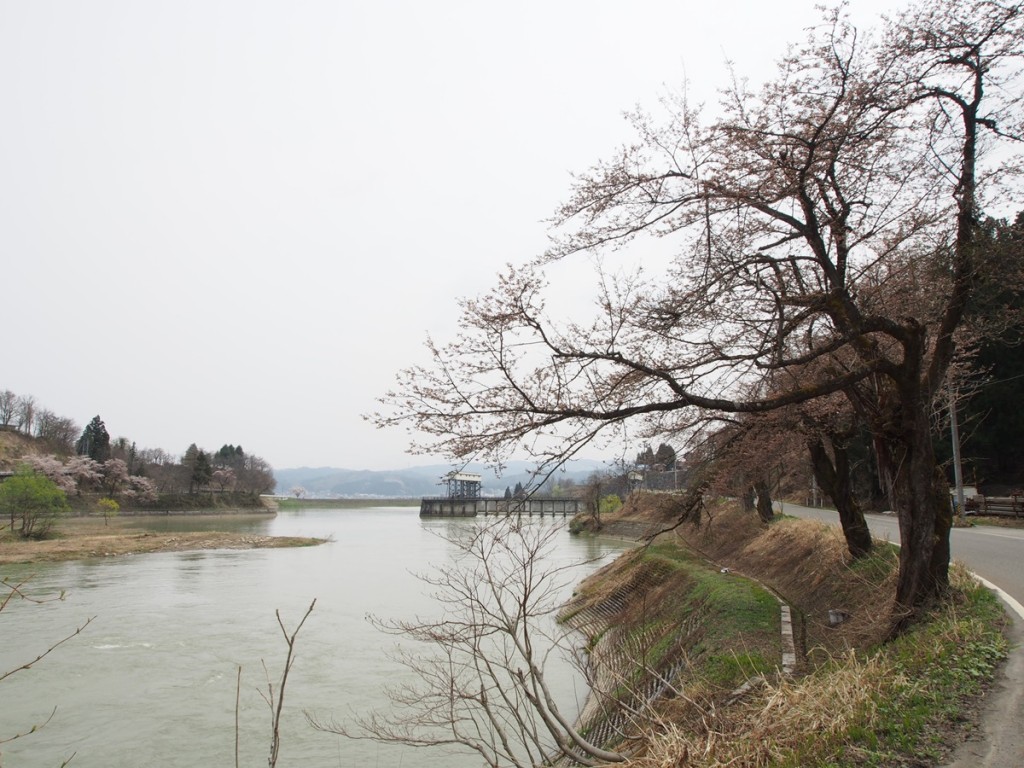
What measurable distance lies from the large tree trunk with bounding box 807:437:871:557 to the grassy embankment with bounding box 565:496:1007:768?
1.48ft

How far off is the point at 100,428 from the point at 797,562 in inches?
3979

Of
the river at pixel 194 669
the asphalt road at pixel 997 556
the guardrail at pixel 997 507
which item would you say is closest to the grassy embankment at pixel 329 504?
the river at pixel 194 669

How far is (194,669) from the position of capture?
14672 millimetres

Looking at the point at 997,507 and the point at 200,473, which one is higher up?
the point at 200,473

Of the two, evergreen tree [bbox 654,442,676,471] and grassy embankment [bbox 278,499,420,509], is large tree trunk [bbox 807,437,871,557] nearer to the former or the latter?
evergreen tree [bbox 654,442,676,471]

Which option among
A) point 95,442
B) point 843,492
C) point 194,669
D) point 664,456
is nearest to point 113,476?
point 95,442

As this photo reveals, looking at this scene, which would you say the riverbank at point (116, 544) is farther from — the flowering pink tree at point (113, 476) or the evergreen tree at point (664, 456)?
the flowering pink tree at point (113, 476)

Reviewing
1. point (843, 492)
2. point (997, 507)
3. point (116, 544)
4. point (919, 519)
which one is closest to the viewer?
point (919, 519)

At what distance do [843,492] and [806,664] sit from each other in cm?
483

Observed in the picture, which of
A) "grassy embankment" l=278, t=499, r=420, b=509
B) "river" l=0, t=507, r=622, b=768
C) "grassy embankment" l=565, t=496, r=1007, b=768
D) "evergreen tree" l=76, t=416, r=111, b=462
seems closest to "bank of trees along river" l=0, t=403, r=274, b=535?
"evergreen tree" l=76, t=416, r=111, b=462

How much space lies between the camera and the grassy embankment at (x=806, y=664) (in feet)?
14.8

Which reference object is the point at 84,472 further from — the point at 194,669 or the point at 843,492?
the point at 843,492

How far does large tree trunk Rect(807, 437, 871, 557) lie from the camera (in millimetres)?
11688

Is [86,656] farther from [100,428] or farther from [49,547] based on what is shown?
[100,428]
